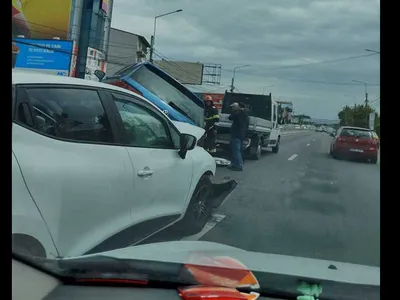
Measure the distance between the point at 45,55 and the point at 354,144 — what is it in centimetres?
243

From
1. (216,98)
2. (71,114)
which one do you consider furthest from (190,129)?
(71,114)

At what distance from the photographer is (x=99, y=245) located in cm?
285

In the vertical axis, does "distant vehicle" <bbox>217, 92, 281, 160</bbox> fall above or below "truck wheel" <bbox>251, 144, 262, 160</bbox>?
above

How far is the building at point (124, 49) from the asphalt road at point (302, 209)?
3.37 ft

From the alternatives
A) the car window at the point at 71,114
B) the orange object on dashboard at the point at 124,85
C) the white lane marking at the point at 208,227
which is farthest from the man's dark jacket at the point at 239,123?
the car window at the point at 71,114

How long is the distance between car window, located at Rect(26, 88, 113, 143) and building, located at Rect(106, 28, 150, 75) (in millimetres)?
510

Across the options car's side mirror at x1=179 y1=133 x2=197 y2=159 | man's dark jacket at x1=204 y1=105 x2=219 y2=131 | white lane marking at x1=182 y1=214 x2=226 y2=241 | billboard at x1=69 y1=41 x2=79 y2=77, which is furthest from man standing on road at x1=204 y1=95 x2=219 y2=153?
billboard at x1=69 y1=41 x2=79 y2=77

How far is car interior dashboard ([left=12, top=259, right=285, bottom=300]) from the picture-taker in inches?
99.6

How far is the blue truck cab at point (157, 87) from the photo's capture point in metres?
3.33

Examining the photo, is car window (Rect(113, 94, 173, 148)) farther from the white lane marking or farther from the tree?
the tree

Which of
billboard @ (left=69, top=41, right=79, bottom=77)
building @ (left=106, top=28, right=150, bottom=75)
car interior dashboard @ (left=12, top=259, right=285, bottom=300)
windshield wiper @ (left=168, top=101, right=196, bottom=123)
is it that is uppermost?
building @ (left=106, top=28, right=150, bottom=75)

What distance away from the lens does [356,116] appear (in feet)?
11.0

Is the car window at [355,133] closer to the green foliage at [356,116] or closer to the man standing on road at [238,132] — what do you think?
the green foliage at [356,116]

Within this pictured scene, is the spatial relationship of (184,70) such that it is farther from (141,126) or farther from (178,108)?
(141,126)
